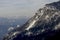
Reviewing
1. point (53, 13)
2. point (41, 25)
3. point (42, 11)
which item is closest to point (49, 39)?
point (41, 25)

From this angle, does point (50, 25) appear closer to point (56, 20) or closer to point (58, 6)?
point (56, 20)

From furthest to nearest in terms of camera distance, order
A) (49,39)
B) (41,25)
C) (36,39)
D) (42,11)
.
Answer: (42,11) → (41,25) → (36,39) → (49,39)

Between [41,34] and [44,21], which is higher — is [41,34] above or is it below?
below

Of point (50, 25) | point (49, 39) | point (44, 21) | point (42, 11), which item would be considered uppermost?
point (42, 11)

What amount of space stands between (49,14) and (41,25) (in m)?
16.3

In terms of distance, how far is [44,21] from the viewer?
136m

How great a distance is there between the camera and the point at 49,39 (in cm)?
11519

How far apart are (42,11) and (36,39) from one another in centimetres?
4255

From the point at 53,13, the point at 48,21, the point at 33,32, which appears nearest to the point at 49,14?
the point at 53,13

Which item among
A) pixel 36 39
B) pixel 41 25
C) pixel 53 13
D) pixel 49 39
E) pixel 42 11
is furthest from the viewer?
pixel 42 11

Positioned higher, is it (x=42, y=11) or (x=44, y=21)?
(x=42, y=11)

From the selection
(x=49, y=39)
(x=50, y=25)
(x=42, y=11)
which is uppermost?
(x=42, y=11)

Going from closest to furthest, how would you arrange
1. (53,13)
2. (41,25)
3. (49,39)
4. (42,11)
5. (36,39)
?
(49,39), (36,39), (41,25), (53,13), (42,11)

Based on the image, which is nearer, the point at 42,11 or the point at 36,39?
the point at 36,39
